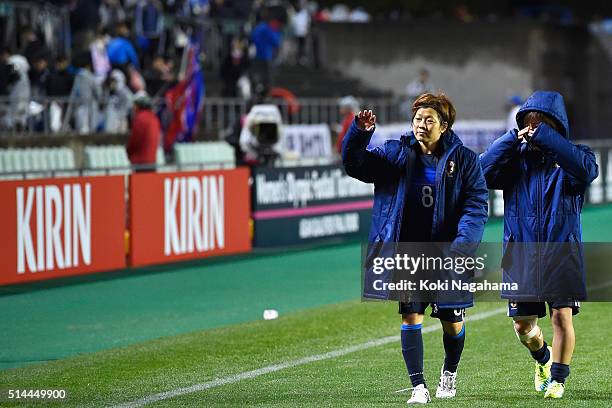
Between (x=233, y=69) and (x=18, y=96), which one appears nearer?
(x=18, y=96)

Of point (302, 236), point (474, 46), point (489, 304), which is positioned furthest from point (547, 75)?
point (489, 304)

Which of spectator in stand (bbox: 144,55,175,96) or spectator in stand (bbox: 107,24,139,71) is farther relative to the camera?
spectator in stand (bbox: 144,55,175,96)

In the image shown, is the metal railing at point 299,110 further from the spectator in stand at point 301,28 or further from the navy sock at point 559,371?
the navy sock at point 559,371

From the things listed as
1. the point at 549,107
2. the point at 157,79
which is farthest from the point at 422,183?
the point at 157,79

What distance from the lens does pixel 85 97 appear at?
2417 cm

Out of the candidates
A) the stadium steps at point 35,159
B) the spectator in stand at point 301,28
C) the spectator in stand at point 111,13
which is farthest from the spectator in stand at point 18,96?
the spectator in stand at point 301,28

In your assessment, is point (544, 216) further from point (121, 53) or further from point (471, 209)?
point (121, 53)

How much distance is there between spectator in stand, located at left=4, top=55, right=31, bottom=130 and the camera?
75.1 ft

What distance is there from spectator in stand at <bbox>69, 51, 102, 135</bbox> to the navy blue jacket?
15.7 meters

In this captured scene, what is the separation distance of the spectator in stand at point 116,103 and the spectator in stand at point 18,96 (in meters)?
1.88

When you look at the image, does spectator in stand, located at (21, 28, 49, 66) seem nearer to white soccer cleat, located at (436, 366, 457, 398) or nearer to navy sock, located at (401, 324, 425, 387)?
white soccer cleat, located at (436, 366, 457, 398)

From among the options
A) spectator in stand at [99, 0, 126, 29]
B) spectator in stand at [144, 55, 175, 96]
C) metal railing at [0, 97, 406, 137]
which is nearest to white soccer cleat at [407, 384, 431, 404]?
metal railing at [0, 97, 406, 137]

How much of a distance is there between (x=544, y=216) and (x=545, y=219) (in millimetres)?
18

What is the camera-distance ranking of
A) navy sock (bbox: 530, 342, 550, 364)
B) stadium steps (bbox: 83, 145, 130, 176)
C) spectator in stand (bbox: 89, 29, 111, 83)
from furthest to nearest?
spectator in stand (bbox: 89, 29, 111, 83) < stadium steps (bbox: 83, 145, 130, 176) < navy sock (bbox: 530, 342, 550, 364)
